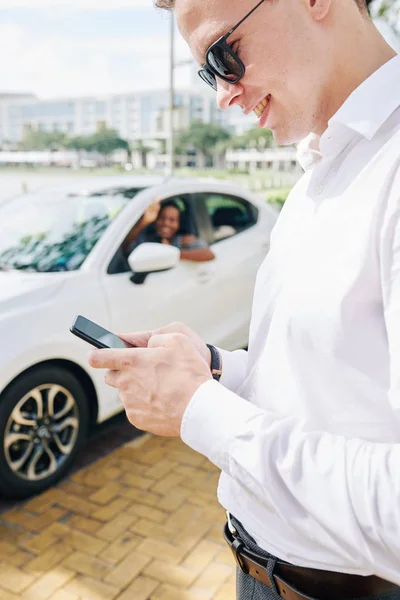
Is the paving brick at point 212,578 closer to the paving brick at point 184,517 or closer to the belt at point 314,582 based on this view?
the paving brick at point 184,517

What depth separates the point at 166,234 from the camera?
3.81m

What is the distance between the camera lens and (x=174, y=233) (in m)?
3.88

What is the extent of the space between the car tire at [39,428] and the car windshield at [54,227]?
27.6 inches

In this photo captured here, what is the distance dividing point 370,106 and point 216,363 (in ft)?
1.89

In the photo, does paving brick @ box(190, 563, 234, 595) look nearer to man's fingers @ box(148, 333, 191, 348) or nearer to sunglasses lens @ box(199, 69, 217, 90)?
man's fingers @ box(148, 333, 191, 348)

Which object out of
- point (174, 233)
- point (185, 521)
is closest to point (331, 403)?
point (185, 521)

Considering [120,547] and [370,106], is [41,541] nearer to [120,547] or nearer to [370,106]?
[120,547]

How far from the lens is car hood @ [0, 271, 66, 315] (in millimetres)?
2854

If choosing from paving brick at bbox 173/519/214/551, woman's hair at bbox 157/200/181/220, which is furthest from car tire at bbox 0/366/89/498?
woman's hair at bbox 157/200/181/220

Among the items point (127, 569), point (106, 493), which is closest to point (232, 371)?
point (127, 569)

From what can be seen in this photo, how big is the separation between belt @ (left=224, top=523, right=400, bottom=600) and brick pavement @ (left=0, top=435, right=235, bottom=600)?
1449mm

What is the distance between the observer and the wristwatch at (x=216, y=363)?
46.4 inches

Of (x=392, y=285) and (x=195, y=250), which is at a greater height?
(x=392, y=285)

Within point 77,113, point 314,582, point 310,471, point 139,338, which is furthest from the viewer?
point 77,113
